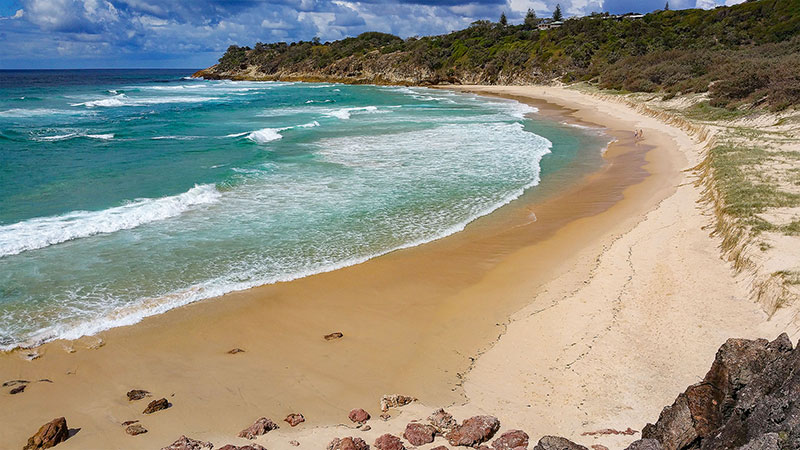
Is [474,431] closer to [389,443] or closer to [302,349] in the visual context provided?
[389,443]

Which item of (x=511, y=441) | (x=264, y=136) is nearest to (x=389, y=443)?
(x=511, y=441)

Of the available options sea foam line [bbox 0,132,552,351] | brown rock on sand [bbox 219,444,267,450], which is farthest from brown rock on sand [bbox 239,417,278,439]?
sea foam line [bbox 0,132,552,351]

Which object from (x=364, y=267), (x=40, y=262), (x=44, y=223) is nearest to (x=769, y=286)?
(x=364, y=267)

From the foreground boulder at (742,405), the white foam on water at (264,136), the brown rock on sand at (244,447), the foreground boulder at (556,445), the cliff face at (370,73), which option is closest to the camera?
the foreground boulder at (742,405)

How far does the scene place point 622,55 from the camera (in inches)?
2724

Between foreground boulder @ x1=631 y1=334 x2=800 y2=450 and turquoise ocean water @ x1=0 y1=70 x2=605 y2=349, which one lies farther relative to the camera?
turquoise ocean water @ x1=0 y1=70 x2=605 y2=349

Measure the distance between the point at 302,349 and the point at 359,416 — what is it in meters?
2.33

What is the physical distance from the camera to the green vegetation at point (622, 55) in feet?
117

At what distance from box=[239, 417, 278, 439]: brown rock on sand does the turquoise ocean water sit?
14.9 ft

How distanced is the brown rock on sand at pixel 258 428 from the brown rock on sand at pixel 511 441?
9.38 ft

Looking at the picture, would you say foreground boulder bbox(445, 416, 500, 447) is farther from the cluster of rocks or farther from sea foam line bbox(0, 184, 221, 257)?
sea foam line bbox(0, 184, 221, 257)

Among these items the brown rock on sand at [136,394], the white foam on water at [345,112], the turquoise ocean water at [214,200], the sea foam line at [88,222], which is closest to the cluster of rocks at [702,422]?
the brown rock on sand at [136,394]

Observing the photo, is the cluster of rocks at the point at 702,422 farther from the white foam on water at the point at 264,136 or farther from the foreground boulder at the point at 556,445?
the white foam on water at the point at 264,136

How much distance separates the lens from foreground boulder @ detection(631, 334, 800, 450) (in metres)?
4.07
